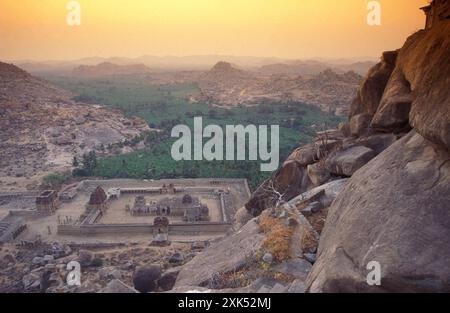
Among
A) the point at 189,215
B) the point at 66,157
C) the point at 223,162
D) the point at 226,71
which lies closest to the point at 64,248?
the point at 189,215

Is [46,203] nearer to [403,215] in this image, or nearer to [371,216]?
[371,216]

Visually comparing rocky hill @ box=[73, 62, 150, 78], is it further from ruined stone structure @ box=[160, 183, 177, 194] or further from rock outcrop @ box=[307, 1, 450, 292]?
rock outcrop @ box=[307, 1, 450, 292]

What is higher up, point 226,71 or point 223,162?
point 226,71

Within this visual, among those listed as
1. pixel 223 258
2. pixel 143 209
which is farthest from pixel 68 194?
pixel 223 258

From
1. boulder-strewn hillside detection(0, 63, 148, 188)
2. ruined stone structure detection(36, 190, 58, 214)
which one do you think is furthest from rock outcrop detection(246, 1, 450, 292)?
boulder-strewn hillside detection(0, 63, 148, 188)

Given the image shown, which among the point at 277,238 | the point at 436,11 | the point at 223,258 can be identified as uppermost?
the point at 436,11

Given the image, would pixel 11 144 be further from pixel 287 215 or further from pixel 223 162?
pixel 287 215
